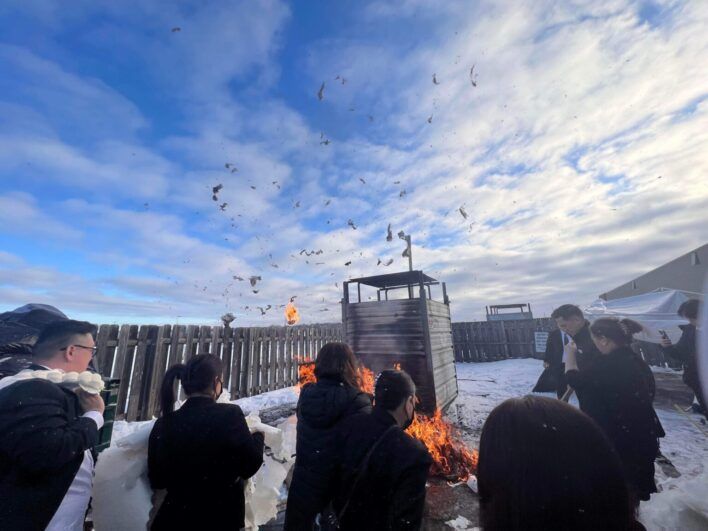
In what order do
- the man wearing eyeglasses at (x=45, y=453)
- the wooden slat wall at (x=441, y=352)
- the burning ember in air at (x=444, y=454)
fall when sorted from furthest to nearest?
the wooden slat wall at (x=441, y=352) → the burning ember in air at (x=444, y=454) → the man wearing eyeglasses at (x=45, y=453)

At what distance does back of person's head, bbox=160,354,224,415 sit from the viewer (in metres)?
2.55

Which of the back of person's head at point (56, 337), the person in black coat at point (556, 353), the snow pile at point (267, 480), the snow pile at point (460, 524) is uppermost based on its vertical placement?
the back of person's head at point (56, 337)

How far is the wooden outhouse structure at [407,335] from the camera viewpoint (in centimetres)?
748

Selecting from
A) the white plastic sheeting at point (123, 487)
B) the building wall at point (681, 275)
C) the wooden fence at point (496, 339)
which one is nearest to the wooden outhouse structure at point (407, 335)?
the white plastic sheeting at point (123, 487)

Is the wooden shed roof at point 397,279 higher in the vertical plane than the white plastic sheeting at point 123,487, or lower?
higher

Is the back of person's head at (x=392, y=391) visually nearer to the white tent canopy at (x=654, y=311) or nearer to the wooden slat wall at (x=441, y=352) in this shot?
the wooden slat wall at (x=441, y=352)

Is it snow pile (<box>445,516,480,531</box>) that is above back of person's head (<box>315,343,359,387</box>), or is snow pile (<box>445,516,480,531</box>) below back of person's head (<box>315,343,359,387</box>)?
below

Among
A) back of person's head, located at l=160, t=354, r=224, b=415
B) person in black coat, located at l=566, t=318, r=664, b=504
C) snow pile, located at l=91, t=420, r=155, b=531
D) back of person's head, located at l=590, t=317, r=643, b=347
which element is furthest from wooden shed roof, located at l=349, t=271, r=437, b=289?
snow pile, located at l=91, t=420, r=155, b=531

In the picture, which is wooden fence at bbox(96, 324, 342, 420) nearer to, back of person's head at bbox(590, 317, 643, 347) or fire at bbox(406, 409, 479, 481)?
fire at bbox(406, 409, 479, 481)

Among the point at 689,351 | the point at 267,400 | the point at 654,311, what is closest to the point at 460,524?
the point at 689,351

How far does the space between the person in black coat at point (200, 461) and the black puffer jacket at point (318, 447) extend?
58 centimetres

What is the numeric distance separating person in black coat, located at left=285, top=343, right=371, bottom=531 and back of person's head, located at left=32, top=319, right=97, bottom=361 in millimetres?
2142

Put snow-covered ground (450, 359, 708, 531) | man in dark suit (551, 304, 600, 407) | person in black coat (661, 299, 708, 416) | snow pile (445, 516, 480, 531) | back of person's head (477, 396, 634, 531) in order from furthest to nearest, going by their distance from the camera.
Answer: person in black coat (661, 299, 708, 416)
man in dark suit (551, 304, 600, 407)
snow pile (445, 516, 480, 531)
snow-covered ground (450, 359, 708, 531)
back of person's head (477, 396, 634, 531)

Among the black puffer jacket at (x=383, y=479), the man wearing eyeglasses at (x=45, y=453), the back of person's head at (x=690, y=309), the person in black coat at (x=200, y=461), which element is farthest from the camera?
the back of person's head at (x=690, y=309)
